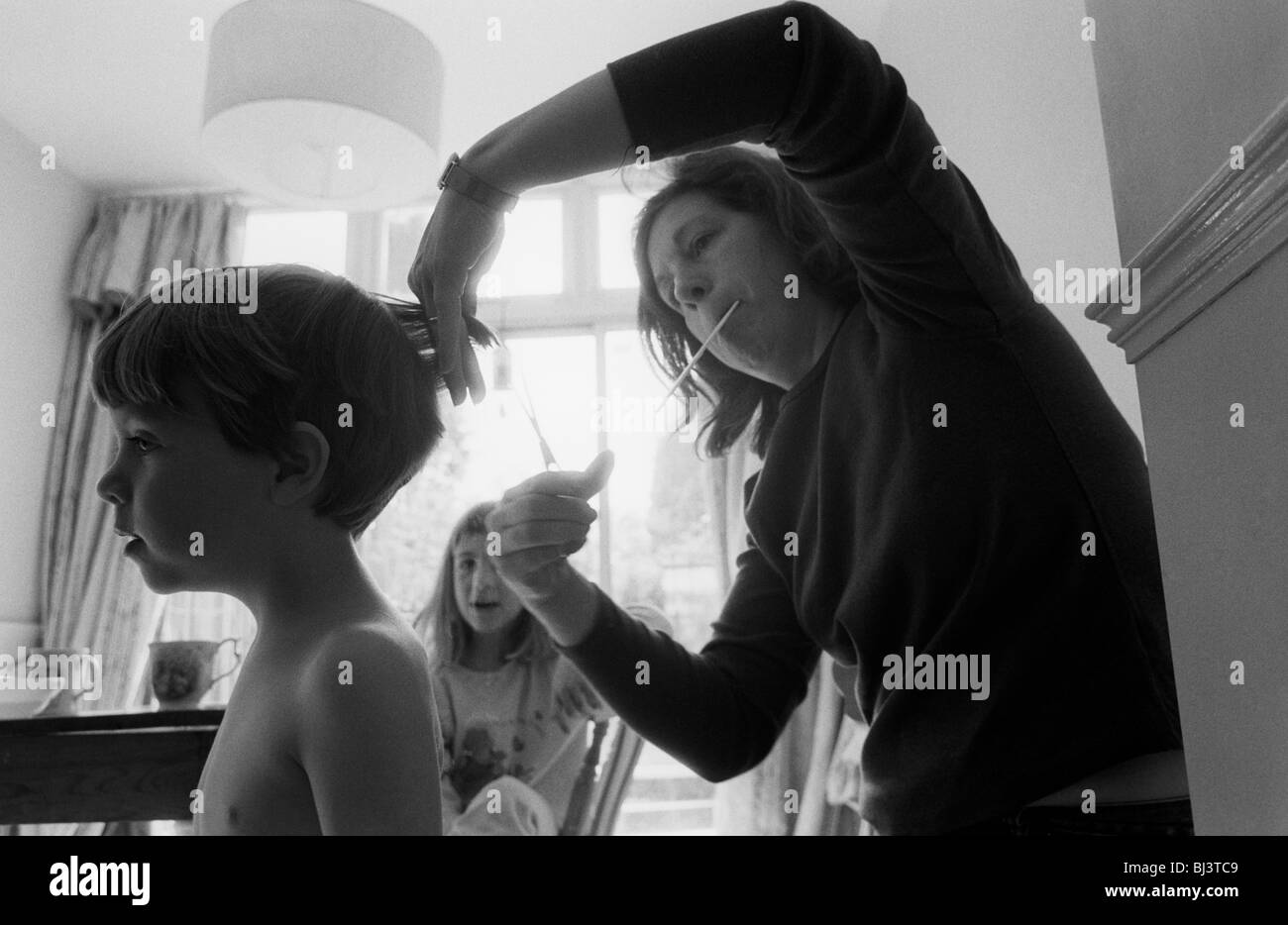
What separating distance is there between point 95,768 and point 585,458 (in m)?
1.44

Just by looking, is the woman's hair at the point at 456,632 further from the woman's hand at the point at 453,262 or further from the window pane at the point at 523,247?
the window pane at the point at 523,247

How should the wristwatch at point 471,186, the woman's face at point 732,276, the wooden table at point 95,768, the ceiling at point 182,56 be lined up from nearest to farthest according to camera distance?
the wristwatch at point 471,186 → the woman's face at point 732,276 → the wooden table at point 95,768 → the ceiling at point 182,56

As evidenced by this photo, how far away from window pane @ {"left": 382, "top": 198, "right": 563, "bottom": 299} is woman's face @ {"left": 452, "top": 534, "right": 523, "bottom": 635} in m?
1.35

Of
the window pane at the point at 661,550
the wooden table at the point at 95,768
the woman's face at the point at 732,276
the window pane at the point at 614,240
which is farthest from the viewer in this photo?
the window pane at the point at 614,240

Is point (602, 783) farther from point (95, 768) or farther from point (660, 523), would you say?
point (660, 523)

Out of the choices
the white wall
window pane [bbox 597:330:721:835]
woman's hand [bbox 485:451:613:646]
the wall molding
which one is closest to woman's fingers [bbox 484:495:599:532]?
woman's hand [bbox 485:451:613:646]

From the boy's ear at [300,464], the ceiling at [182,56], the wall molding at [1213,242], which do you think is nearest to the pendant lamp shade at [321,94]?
the ceiling at [182,56]

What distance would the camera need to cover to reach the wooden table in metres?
1.00

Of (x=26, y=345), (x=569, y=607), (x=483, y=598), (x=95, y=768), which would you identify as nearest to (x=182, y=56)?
(x=26, y=345)

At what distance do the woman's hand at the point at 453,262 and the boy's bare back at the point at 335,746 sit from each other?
17cm

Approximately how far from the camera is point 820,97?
0.46 meters

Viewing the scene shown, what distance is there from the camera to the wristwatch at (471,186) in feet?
1.56

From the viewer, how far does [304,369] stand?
58cm
